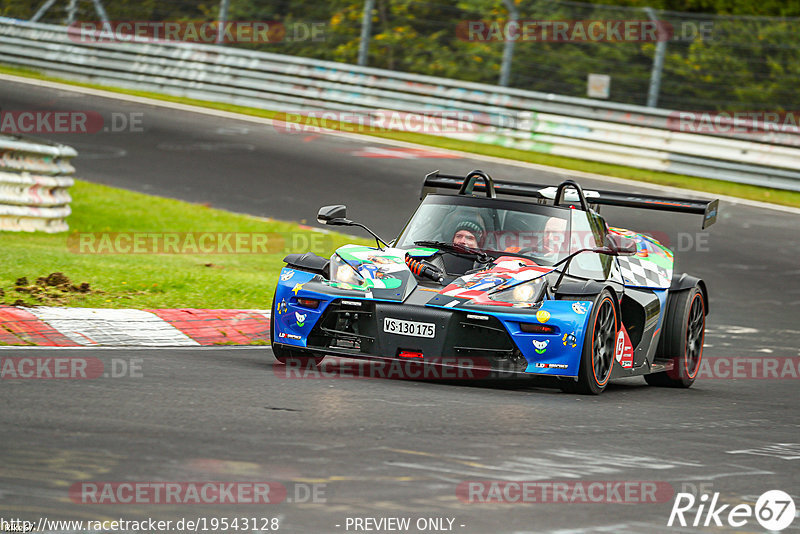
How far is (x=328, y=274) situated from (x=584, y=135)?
15430 mm

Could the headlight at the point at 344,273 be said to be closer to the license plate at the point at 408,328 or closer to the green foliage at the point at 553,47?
the license plate at the point at 408,328

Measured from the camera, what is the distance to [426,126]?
25.2 m

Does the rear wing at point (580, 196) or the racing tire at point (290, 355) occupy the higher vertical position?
the rear wing at point (580, 196)

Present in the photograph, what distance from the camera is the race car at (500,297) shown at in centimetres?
837

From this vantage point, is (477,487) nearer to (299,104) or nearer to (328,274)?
(328,274)

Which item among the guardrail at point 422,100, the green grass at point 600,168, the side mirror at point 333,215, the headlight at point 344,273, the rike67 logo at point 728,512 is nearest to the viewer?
the rike67 logo at point 728,512

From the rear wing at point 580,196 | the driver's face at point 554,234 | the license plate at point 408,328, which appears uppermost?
the rear wing at point 580,196

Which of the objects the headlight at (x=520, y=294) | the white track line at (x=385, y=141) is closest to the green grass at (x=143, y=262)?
the headlight at (x=520, y=294)

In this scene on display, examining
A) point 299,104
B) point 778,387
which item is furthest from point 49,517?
point 299,104

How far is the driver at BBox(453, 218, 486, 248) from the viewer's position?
9.56 meters

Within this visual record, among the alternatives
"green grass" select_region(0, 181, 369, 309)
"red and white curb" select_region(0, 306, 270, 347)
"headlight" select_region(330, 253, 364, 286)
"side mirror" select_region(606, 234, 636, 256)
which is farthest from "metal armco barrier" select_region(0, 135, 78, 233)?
"side mirror" select_region(606, 234, 636, 256)

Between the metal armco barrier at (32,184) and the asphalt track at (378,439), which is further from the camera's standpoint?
the metal armco barrier at (32,184)

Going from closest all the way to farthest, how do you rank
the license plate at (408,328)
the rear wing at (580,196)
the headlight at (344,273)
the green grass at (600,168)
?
the license plate at (408,328) < the headlight at (344,273) < the rear wing at (580,196) < the green grass at (600,168)

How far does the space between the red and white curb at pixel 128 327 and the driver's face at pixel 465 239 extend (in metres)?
2.16
